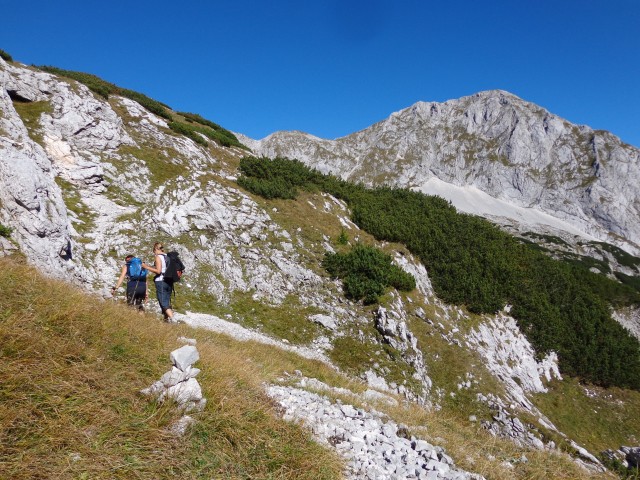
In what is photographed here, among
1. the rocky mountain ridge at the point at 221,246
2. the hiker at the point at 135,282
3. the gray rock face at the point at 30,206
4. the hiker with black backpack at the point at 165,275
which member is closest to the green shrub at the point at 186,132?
the rocky mountain ridge at the point at 221,246

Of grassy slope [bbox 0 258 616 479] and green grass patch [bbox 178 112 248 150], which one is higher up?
green grass patch [bbox 178 112 248 150]

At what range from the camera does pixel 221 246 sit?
72.6 feet

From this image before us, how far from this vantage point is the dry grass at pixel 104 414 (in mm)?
3549

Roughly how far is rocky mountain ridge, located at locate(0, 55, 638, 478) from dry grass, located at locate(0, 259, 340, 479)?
34.2 ft

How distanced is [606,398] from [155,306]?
105ft

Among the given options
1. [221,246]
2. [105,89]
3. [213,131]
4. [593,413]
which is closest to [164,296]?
[221,246]

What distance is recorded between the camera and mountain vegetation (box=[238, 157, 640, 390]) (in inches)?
1019

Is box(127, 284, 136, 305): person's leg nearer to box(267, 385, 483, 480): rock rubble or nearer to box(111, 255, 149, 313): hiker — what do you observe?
box(111, 255, 149, 313): hiker

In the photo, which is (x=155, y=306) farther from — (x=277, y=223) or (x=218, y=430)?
(x=218, y=430)

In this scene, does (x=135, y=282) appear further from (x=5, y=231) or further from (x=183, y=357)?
(x=183, y=357)

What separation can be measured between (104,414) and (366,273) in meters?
19.3

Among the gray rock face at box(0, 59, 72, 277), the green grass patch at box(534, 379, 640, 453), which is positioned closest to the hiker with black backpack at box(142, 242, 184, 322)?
the gray rock face at box(0, 59, 72, 277)

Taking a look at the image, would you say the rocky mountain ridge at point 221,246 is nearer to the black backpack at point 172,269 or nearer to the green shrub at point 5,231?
the green shrub at point 5,231

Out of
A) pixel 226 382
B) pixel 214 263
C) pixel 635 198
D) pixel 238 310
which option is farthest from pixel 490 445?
pixel 635 198
